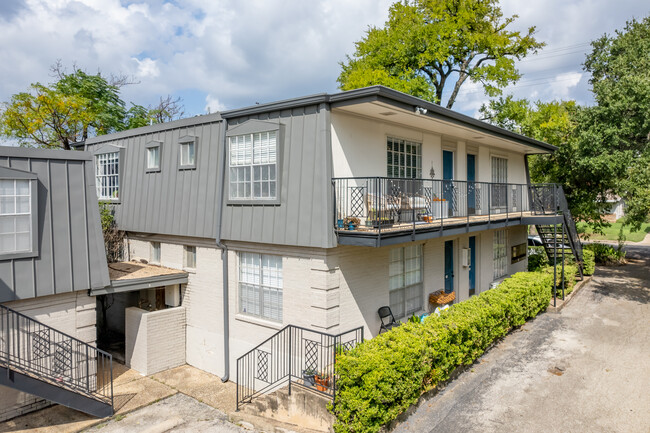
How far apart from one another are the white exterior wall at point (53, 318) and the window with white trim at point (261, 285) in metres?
3.58

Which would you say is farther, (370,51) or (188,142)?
(370,51)

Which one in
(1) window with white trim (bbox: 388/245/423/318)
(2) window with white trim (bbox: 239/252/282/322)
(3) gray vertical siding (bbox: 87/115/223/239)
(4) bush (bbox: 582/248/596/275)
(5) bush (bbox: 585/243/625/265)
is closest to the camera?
(2) window with white trim (bbox: 239/252/282/322)

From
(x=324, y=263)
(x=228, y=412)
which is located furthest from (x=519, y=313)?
(x=228, y=412)

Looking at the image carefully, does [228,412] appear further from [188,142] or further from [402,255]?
[188,142]

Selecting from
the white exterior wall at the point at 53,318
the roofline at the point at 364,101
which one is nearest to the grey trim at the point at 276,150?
the roofline at the point at 364,101

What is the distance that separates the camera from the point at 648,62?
1745 cm

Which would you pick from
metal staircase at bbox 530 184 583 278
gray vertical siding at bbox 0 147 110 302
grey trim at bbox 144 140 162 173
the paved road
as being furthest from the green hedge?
grey trim at bbox 144 140 162 173

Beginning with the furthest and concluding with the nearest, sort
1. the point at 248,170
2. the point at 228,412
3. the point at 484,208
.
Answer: the point at 484,208 → the point at 248,170 → the point at 228,412

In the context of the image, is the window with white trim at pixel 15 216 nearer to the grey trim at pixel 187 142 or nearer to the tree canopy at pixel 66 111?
the grey trim at pixel 187 142

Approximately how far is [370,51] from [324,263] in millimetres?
23942

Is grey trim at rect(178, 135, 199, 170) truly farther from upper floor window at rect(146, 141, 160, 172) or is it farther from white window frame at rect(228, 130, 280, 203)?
white window frame at rect(228, 130, 280, 203)

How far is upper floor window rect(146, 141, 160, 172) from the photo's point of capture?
12495 millimetres

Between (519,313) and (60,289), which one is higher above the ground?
(60,289)

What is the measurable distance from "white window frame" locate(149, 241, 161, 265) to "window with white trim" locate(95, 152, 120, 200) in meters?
2.49
